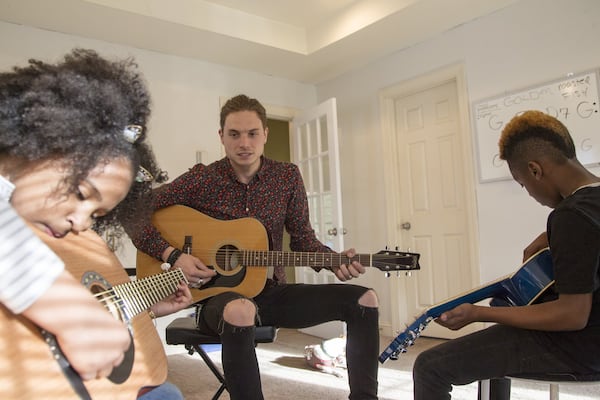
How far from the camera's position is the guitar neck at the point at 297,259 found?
1819 mm

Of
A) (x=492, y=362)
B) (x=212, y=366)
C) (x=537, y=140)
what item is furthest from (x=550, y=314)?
(x=212, y=366)

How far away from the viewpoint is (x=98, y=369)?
65cm

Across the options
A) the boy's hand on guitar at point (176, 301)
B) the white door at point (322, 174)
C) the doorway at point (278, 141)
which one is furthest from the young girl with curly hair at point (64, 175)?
the doorway at point (278, 141)

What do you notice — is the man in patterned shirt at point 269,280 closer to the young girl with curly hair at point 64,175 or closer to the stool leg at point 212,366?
the stool leg at point 212,366

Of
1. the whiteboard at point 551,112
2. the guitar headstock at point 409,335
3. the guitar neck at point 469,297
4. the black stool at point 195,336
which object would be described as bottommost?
the black stool at point 195,336

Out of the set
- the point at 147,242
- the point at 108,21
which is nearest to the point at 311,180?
the point at 108,21

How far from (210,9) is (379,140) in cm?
187

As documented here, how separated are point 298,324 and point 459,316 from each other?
0.67m

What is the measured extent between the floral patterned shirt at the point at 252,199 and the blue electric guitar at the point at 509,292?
0.65 meters

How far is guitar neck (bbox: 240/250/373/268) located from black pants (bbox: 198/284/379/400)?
0.11 metres

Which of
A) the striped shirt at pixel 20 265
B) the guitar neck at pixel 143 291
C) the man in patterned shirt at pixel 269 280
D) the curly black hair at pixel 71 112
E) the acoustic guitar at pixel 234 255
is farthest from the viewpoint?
the acoustic guitar at pixel 234 255

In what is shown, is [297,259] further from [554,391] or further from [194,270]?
[554,391]

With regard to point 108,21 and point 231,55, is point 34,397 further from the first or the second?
point 231,55

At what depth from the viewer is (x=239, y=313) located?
148cm
